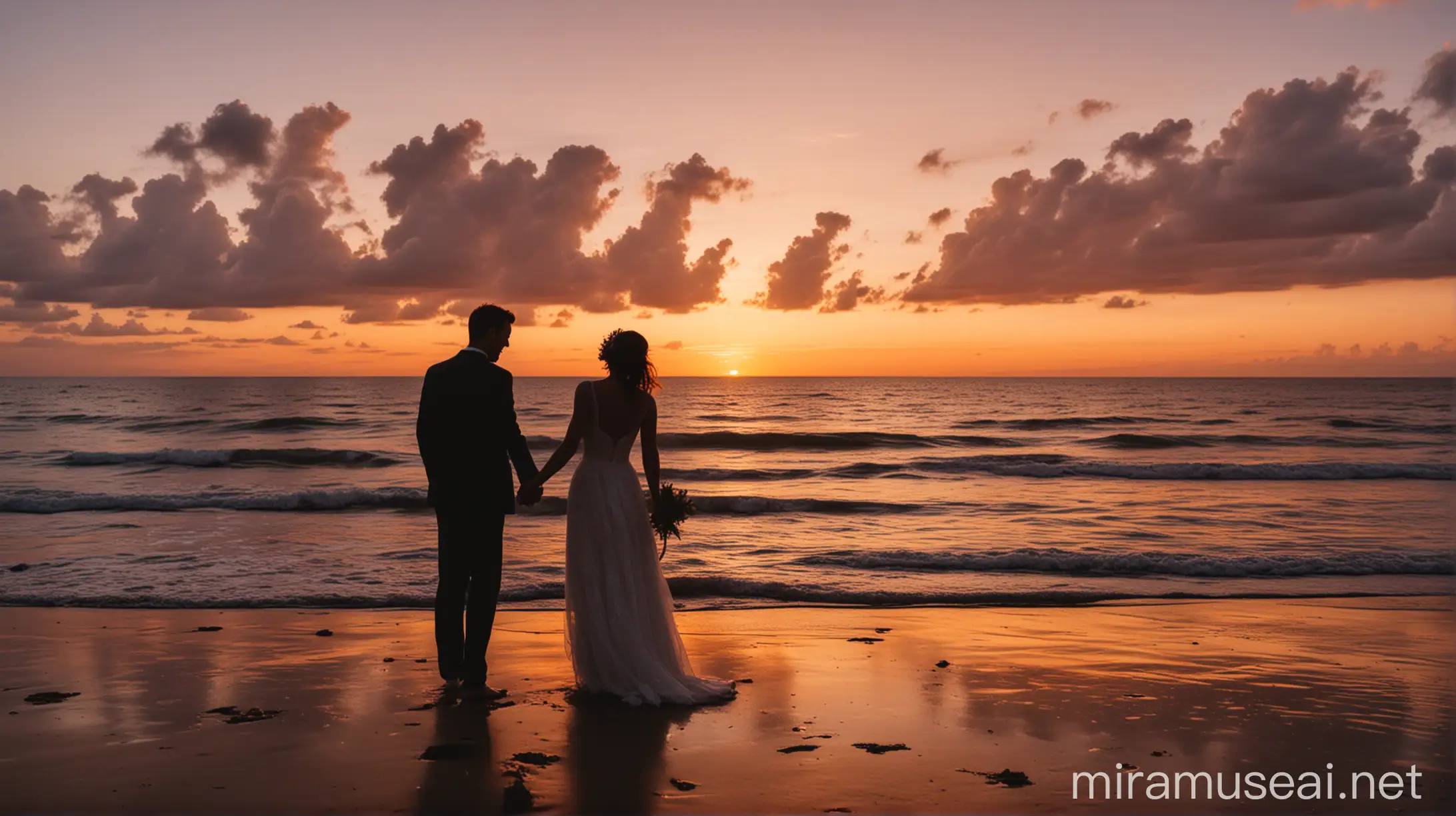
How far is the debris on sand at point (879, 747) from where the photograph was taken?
4.91 meters

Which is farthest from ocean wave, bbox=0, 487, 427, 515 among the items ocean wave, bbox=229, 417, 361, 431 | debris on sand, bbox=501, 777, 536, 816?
ocean wave, bbox=229, 417, 361, 431

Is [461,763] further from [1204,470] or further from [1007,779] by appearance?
[1204,470]

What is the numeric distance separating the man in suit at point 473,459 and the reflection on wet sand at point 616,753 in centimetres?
98

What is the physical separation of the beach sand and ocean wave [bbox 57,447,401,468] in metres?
21.1

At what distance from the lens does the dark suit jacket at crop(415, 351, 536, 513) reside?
555cm

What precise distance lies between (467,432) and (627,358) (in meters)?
1.02

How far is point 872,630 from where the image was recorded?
27.0 feet

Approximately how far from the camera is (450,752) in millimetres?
4797

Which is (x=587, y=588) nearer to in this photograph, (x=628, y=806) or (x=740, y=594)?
(x=628, y=806)

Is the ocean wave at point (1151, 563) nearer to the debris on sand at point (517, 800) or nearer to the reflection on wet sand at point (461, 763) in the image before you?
the reflection on wet sand at point (461, 763)

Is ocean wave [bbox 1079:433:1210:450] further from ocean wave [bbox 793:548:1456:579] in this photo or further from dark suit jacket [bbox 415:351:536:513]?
dark suit jacket [bbox 415:351:536:513]

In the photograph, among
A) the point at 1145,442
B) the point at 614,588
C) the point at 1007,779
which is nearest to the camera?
the point at 1007,779

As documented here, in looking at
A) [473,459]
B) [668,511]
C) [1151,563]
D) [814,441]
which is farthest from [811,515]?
[814,441]

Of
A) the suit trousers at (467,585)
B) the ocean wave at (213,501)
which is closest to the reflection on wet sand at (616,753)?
the suit trousers at (467,585)
